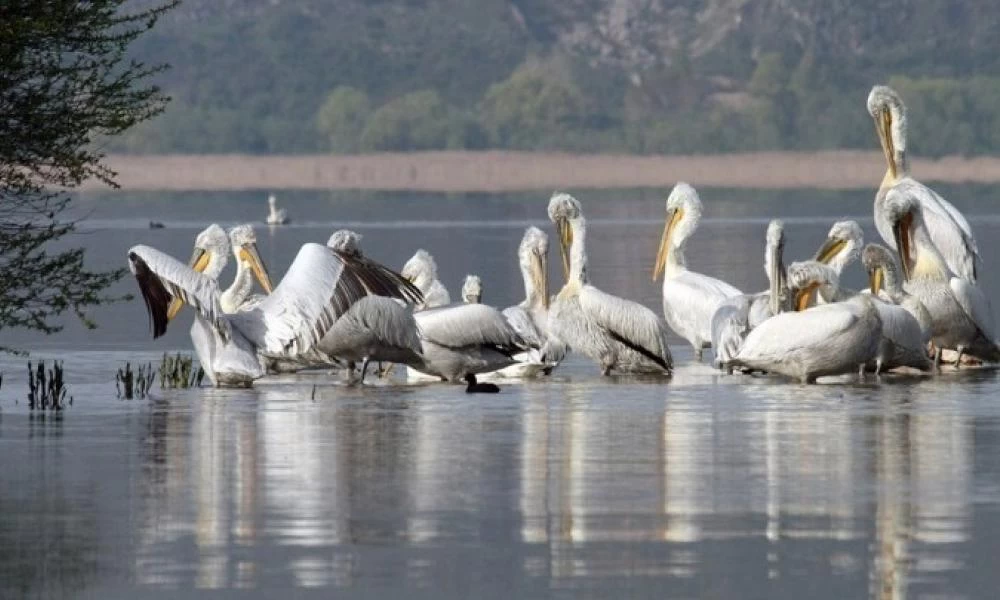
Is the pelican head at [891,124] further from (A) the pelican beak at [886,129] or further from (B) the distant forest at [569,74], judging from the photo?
(B) the distant forest at [569,74]

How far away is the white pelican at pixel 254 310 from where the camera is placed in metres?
15.8

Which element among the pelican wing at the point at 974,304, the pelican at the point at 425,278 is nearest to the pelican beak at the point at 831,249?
the pelican wing at the point at 974,304

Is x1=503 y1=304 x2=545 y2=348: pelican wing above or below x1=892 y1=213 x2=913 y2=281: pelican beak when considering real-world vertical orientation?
below

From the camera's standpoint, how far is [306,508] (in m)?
10.1

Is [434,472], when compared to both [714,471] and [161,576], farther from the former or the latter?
[161,576]

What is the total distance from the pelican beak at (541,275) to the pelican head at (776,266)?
142 cm

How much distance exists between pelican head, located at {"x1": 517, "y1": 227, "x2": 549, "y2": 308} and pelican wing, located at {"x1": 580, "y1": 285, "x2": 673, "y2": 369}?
1057 millimetres

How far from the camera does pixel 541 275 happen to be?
18375mm

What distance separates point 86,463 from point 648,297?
14824 mm

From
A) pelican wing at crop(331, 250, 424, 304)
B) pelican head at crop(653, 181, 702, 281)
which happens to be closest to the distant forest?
pelican head at crop(653, 181, 702, 281)

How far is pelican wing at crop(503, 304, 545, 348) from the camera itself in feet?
54.8

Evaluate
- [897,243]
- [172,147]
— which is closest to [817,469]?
[897,243]

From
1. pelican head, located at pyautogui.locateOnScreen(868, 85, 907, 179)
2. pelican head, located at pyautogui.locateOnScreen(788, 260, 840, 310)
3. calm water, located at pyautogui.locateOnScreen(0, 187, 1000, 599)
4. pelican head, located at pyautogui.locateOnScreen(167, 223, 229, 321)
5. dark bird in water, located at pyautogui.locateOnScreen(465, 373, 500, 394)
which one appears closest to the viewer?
calm water, located at pyautogui.locateOnScreen(0, 187, 1000, 599)

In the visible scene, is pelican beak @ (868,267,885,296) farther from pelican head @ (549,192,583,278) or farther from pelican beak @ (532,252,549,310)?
pelican beak @ (532,252,549,310)
